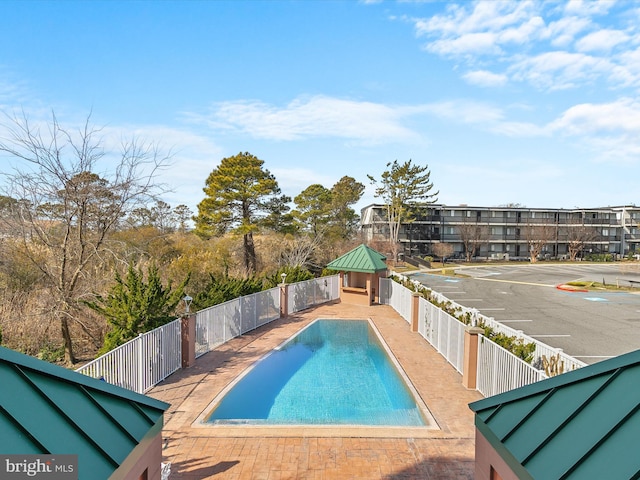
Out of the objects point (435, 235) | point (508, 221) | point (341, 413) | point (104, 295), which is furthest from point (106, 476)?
point (508, 221)

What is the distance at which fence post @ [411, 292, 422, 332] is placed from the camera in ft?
53.4

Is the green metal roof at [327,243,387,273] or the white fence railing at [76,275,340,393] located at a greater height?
the green metal roof at [327,243,387,273]

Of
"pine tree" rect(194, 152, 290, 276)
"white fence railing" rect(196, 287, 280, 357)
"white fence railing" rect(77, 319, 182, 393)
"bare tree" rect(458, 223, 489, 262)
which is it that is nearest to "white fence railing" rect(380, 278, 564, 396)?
"white fence railing" rect(196, 287, 280, 357)

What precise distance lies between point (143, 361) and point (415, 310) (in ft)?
35.8

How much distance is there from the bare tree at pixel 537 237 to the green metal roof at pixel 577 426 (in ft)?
198

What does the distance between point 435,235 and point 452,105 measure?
42496 millimetres

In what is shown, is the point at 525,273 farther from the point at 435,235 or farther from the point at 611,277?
the point at 435,235

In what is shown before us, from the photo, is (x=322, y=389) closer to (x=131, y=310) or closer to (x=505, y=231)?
(x=131, y=310)

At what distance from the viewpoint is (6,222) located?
463 inches

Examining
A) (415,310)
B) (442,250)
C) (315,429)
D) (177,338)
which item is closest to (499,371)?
(315,429)

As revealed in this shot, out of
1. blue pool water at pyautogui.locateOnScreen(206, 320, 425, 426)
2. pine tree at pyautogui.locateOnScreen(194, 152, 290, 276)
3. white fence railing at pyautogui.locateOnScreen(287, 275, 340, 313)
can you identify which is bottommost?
blue pool water at pyautogui.locateOnScreen(206, 320, 425, 426)

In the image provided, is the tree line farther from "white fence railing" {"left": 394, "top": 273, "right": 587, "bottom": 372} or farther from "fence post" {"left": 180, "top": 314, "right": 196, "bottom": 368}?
"white fence railing" {"left": 394, "top": 273, "right": 587, "bottom": 372}

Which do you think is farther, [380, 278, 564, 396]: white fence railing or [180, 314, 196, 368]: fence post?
[180, 314, 196, 368]: fence post

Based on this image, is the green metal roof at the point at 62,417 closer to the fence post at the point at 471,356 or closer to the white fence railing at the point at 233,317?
the fence post at the point at 471,356
